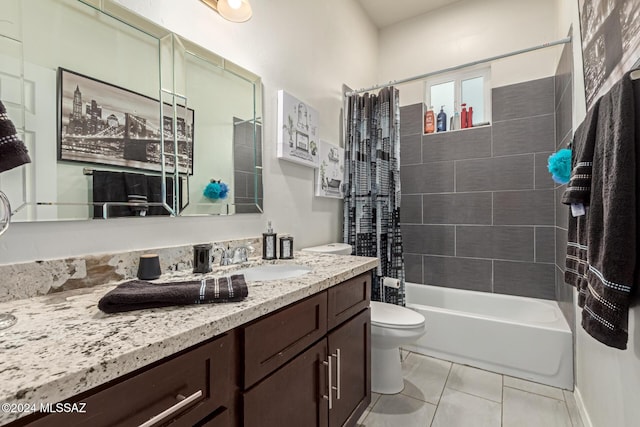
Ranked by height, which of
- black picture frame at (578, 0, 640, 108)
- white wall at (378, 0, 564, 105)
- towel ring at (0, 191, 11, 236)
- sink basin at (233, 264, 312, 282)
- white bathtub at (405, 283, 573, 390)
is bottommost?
white bathtub at (405, 283, 573, 390)

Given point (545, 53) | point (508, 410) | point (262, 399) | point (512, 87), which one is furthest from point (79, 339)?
point (545, 53)

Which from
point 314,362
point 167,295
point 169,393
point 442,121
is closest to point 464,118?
point 442,121

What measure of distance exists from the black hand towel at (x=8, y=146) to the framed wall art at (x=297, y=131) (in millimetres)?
1246

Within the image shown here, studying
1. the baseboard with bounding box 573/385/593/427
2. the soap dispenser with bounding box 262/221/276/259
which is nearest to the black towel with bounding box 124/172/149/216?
the soap dispenser with bounding box 262/221/276/259

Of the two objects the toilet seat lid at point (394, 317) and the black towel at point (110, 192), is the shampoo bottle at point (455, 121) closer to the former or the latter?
the toilet seat lid at point (394, 317)

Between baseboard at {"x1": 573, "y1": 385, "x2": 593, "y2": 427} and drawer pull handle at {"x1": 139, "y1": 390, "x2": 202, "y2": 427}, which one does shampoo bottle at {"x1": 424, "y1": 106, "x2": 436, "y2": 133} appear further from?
drawer pull handle at {"x1": 139, "y1": 390, "x2": 202, "y2": 427}

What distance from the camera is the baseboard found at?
4.91ft

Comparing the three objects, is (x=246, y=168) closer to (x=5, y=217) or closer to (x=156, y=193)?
→ (x=156, y=193)

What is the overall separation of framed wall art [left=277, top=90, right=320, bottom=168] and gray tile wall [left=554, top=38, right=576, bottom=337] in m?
1.63

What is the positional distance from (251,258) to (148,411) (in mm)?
1060

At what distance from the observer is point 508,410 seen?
165 centimetres

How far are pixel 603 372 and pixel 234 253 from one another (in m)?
1.72

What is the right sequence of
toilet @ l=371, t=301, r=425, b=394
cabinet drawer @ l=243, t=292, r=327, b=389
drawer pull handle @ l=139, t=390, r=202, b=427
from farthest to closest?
1. toilet @ l=371, t=301, r=425, b=394
2. cabinet drawer @ l=243, t=292, r=327, b=389
3. drawer pull handle @ l=139, t=390, r=202, b=427

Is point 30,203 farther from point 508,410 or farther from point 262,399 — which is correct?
point 508,410
